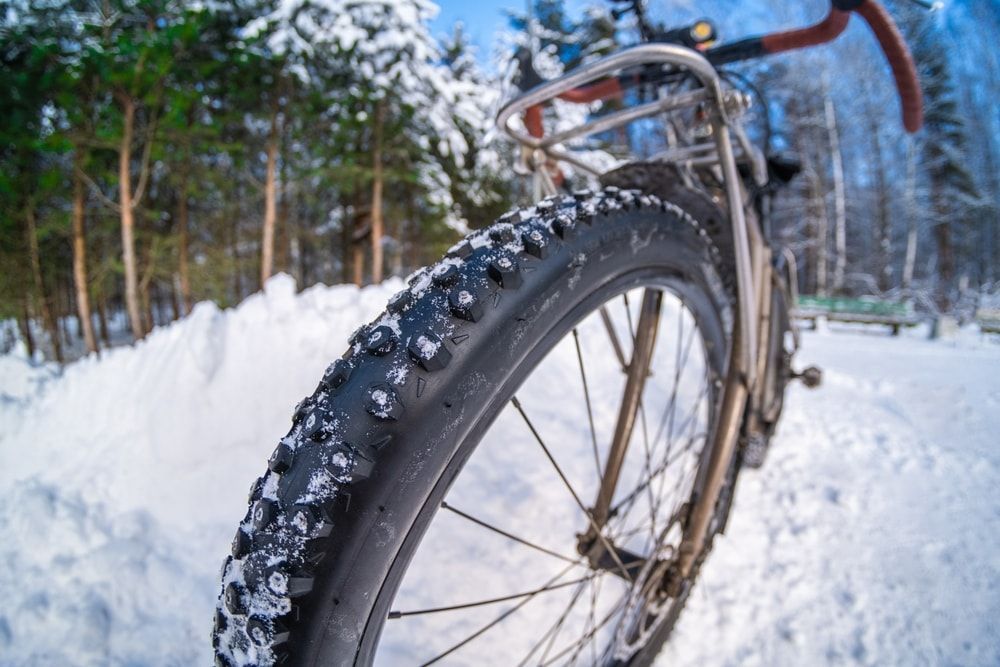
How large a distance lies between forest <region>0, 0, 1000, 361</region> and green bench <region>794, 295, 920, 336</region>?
1.18 meters

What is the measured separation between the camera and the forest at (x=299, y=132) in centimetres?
798

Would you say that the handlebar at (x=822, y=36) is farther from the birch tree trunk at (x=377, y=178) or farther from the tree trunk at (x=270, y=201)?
the tree trunk at (x=270, y=201)

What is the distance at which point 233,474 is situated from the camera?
213 cm

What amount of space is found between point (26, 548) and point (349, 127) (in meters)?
10.5

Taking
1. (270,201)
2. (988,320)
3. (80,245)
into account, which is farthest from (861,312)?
(80,245)

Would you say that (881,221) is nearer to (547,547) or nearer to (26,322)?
(547,547)

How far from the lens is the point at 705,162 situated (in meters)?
1.34

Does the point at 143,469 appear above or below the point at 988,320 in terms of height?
above

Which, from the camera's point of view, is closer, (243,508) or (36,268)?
(243,508)

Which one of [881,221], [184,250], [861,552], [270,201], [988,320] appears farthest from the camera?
[881,221]

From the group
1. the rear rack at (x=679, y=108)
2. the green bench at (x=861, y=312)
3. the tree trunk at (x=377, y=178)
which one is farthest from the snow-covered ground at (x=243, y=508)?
the green bench at (x=861, y=312)

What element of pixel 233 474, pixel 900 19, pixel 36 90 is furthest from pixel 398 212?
pixel 900 19

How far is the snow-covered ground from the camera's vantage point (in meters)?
1.47

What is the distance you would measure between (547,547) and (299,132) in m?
11.4
